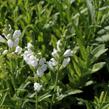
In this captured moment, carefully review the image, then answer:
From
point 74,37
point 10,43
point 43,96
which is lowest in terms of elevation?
point 43,96

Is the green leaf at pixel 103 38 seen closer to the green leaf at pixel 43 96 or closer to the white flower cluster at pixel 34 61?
the green leaf at pixel 43 96

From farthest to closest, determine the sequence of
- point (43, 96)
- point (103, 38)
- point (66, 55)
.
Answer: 1. point (103, 38)
2. point (43, 96)
3. point (66, 55)

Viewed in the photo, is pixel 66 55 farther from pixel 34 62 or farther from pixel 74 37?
pixel 74 37

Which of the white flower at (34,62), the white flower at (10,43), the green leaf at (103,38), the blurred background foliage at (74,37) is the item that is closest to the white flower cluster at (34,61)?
the white flower at (34,62)

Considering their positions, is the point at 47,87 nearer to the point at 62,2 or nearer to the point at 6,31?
the point at 6,31

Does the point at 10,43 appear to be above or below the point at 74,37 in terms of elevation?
above

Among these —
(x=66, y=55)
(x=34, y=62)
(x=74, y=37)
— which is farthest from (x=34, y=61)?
(x=74, y=37)

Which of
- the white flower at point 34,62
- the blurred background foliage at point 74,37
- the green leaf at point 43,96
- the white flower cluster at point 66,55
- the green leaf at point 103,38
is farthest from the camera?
the green leaf at point 103,38

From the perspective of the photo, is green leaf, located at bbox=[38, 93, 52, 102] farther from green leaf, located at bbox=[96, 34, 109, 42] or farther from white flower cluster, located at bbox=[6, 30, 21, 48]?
green leaf, located at bbox=[96, 34, 109, 42]

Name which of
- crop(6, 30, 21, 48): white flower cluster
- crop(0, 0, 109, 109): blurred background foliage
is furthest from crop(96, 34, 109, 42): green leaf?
crop(6, 30, 21, 48): white flower cluster

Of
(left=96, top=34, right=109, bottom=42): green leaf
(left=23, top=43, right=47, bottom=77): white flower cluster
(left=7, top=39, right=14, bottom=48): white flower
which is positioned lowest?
(left=96, top=34, right=109, bottom=42): green leaf

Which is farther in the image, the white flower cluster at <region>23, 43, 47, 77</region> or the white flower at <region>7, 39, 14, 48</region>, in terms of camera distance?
the white flower at <region>7, 39, 14, 48</region>

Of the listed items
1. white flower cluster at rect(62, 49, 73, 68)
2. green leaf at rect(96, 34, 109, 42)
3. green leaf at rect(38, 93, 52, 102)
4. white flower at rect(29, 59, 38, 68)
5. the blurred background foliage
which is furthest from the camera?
green leaf at rect(96, 34, 109, 42)
